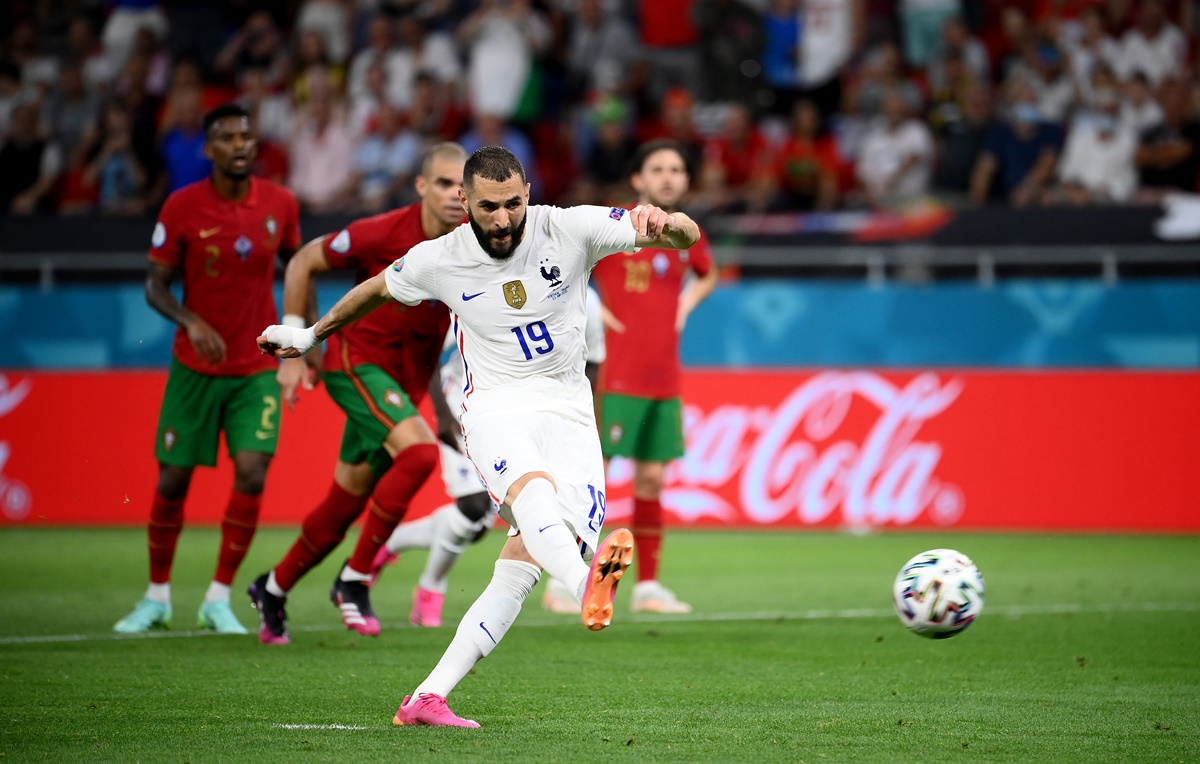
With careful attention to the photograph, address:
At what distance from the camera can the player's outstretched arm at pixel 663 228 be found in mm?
5910

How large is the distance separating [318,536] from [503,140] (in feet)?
32.6

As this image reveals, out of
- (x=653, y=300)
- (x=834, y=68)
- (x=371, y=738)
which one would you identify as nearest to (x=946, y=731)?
(x=371, y=738)

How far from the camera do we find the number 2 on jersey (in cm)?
606

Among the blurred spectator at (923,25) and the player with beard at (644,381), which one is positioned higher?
the blurred spectator at (923,25)

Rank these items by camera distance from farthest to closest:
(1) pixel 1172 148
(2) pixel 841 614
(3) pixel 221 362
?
1. (1) pixel 1172 148
2. (2) pixel 841 614
3. (3) pixel 221 362

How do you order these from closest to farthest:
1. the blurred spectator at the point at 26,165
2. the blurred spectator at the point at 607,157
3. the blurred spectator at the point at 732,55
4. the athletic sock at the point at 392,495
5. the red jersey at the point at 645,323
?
the athletic sock at the point at 392,495
the red jersey at the point at 645,323
the blurred spectator at the point at 607,157
the blurred spectator at the point at 26,165
the blurred spectator at the point at 732,55

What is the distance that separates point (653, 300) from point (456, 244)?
4.25 m

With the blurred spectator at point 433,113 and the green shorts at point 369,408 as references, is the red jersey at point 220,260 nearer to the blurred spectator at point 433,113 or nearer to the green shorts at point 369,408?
the green shorts at point 369,408

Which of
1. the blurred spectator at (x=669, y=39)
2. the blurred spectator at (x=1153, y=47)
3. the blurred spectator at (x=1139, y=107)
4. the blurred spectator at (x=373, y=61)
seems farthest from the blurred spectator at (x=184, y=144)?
the blurred spectator at (x=1153, y=47)

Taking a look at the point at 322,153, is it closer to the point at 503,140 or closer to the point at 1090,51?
the point at 503,140

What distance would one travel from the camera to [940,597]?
688 centimetres

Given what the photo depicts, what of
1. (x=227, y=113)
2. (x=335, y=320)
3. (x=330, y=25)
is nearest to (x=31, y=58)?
(x=330, y=25)

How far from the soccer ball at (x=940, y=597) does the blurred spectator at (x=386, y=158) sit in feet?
37.5

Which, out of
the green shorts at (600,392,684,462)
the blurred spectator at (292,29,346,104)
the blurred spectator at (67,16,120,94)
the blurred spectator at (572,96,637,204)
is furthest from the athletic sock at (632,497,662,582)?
the blurred spectator at (67,16,120,94)
